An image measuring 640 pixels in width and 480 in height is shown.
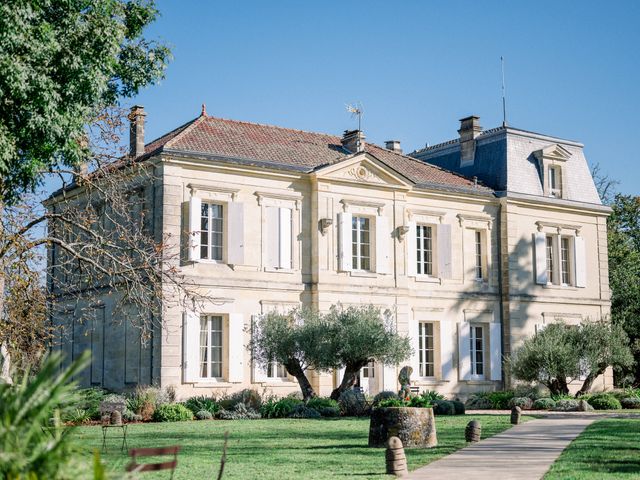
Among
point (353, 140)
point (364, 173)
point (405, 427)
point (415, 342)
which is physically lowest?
point (405, 427)

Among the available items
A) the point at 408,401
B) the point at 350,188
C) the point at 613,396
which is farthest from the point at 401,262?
the point at 408,401

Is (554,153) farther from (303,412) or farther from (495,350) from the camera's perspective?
(303,412)

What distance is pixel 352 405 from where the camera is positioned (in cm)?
2172

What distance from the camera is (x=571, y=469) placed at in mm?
10992

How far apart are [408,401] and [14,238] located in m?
7.79

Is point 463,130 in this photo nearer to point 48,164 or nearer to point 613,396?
point 613,396

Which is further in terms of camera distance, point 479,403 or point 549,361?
point 479,403

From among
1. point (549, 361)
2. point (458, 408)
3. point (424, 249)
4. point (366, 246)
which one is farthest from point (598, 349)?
point (366, 246)

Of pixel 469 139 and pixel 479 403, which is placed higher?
pixel 469 139

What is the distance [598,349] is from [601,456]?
1511cm

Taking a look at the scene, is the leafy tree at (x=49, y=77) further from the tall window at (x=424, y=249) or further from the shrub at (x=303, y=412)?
the tall window at (x=424, y=249)

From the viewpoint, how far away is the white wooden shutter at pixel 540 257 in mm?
30078

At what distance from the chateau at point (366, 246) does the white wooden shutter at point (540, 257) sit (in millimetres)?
47

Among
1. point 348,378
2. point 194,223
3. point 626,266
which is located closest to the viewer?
point 348,378
